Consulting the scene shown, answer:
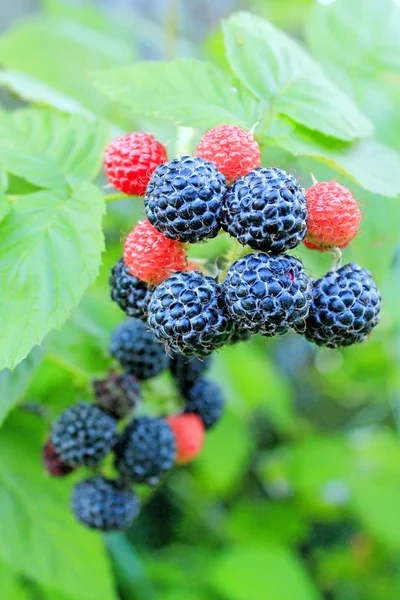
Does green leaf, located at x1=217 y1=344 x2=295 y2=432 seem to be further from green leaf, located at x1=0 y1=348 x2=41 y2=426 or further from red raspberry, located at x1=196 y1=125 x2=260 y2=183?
red raspberry, located at x1=196 y1=125 x2=260 y2=183

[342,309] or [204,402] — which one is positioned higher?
[342,309]

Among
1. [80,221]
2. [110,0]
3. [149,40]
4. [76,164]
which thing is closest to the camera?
[80,221]

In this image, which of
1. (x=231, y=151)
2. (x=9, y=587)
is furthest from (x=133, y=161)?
(x=9, y=587)

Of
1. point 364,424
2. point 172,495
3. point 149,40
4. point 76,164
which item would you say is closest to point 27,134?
point 76,164

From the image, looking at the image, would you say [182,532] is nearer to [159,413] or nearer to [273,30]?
[159,413]

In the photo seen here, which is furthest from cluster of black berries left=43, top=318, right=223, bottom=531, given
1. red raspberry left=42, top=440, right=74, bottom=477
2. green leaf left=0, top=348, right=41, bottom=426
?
green leaf left=0, top=348, right=41, bottom=426

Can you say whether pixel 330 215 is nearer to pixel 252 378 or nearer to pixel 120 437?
pixel 120 437

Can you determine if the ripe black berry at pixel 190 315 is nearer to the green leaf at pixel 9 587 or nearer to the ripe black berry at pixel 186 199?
the ripe black berry at pixel 186 199
